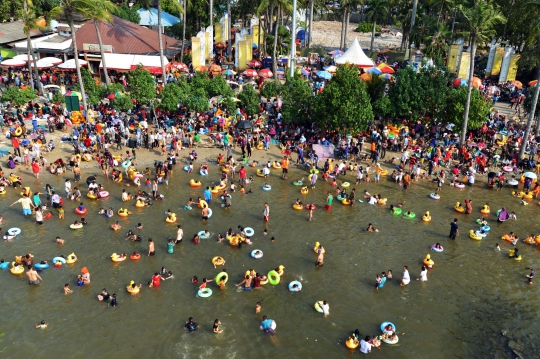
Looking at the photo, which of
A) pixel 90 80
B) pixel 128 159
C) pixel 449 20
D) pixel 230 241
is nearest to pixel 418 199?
pixel 230 241

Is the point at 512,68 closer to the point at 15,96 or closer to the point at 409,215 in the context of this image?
the point at 409,215

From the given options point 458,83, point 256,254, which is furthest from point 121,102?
point 458,83

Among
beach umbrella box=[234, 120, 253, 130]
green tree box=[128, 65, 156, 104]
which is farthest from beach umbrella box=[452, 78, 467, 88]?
green tree box=[128, 65, 156, 104]

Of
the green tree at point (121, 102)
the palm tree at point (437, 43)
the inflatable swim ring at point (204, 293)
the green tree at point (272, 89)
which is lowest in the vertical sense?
the inflatable swim ring at point (204, 293)

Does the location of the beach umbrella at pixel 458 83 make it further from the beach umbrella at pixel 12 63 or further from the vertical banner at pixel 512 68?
the beach umbrella at pixel 12 63

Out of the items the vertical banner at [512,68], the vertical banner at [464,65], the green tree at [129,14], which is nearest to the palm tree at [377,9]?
the vertical banner at [464,65]

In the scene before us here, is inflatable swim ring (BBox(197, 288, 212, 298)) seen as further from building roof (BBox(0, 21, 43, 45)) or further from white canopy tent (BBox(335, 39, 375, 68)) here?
building roof (BBox(0, 21, 43, 45))

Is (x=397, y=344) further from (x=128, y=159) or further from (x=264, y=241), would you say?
(x=128, y=159)
